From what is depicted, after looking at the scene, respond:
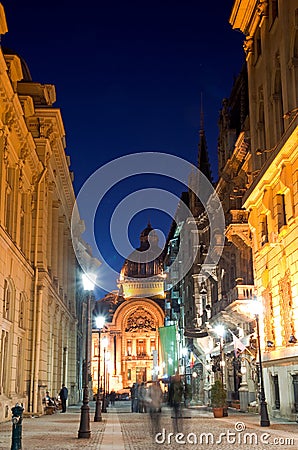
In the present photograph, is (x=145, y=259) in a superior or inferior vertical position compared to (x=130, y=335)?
superior

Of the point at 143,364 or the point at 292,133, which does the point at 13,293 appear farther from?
the point at 143,364

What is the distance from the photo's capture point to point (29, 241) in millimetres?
32344

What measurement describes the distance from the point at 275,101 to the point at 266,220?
503 cm

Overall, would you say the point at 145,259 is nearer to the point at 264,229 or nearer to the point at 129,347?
the point at 129,347

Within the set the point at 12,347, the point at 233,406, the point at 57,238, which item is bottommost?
the point at 233,406

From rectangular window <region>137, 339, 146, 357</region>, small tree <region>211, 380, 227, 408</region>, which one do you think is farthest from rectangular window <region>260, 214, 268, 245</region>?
rectangular window <region>137, 339, 146, 357</region>

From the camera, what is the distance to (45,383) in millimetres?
33031

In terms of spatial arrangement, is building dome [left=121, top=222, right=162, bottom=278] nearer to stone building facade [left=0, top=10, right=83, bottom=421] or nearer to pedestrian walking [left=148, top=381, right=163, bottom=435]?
stone building facade [left=0, top=10, right=83, bottom=421]

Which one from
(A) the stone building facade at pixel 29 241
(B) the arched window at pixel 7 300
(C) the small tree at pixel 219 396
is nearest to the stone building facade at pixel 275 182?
(C) the small tree at pixel 219 396

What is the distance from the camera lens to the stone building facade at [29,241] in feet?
83.5

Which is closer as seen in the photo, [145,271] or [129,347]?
[129,347]

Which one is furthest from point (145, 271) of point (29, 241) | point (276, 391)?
point (276, 391)

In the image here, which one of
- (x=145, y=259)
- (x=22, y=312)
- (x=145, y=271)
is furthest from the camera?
(x=145, y=259)

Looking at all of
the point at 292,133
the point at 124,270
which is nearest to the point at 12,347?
the point at 292,133
